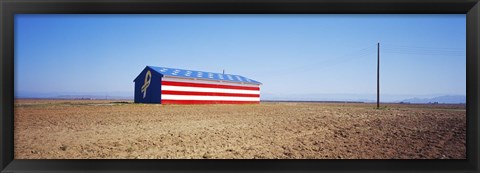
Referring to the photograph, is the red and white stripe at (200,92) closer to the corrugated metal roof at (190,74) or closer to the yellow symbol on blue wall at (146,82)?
the corrugated metal roof at (190,74)

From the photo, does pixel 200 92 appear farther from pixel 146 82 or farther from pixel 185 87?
pixel 146 82

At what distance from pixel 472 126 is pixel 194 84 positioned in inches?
169

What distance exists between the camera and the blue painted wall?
5434 mm

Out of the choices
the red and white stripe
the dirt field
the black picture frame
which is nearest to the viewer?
the black picture frame

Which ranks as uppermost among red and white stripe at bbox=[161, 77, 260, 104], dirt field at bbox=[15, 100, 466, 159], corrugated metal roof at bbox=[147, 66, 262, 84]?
corrugated metal roof at bbox=[147, 66, 262, 84]

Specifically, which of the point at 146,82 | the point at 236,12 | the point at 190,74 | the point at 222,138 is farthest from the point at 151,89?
the point at 236,12

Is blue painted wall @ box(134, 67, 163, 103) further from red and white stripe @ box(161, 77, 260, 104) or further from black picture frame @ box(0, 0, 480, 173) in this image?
black picture frame @ box(0, 0, 480, 173)

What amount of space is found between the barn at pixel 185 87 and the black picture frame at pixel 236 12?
333 centimetres

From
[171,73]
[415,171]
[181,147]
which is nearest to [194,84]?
[171,73]

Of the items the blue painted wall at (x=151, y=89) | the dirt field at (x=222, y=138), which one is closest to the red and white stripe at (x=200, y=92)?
the blue painted wall at (x=151, y=89)

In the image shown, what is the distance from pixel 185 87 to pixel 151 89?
63 centimetres

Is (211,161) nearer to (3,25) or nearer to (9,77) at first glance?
(9,77)

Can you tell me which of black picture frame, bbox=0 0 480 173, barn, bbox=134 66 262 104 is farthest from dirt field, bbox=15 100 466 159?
barn, bbox=134 66 262 104

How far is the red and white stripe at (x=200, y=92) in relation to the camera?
17.9 ft
